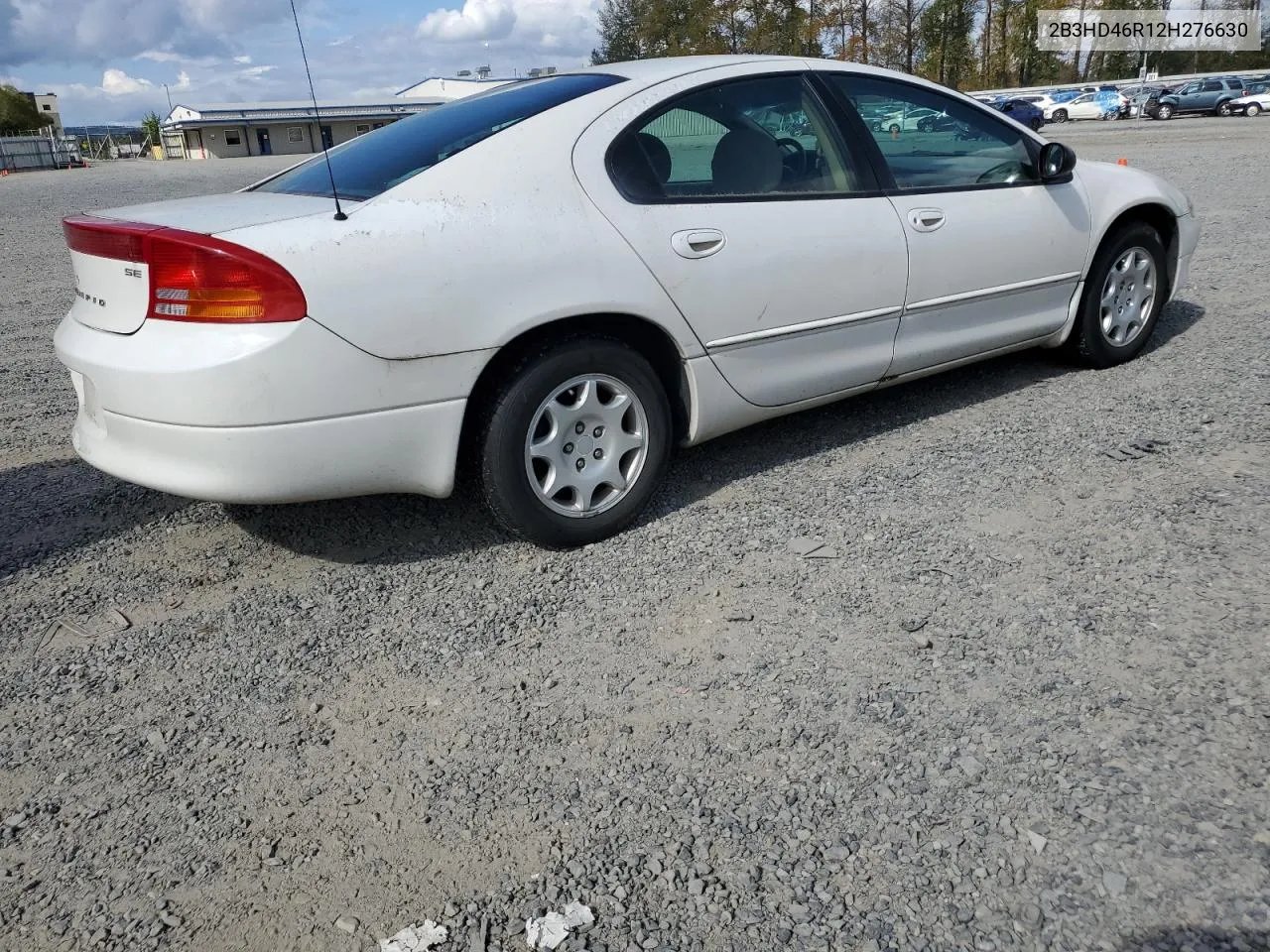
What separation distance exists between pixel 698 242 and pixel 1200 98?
42299 mm

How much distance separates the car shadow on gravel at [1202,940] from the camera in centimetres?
178

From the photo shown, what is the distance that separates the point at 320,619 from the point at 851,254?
2309 mm

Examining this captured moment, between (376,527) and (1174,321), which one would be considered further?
(1174,321)

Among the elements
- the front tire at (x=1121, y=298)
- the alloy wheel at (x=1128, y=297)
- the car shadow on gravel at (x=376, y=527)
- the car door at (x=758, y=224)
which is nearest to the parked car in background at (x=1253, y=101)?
the front tire at (x=1121, y=298)

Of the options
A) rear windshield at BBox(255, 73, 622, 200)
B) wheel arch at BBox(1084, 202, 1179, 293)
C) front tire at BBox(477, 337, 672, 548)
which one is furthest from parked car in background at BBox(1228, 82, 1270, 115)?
front tire at BBox(477, 337, 672, 548)

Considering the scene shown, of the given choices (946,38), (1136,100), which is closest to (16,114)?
(946,38)

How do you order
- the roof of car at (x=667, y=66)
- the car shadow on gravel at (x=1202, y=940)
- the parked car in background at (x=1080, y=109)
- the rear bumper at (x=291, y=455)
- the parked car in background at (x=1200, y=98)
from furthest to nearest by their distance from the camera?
1. the parked car in background at (x=1080, y=109)
2. the parked car in background at (x=1200, y=98)
3. the roof of car at (x=667, y=66)
4. the rear bumper at (x=291, y=455)
5. the car shadow on gravel at (x=1202, y=940)

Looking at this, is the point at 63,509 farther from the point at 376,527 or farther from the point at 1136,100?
the point at 1136,100

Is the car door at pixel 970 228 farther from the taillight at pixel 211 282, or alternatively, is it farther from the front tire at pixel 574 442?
the taillight at pixel 211 282

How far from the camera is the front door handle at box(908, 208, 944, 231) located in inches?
160

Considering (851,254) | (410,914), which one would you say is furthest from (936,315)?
(410,914)

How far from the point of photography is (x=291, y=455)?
294 cm

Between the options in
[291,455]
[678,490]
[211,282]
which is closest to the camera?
[211,282]

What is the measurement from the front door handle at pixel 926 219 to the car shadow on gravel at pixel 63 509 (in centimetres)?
306
